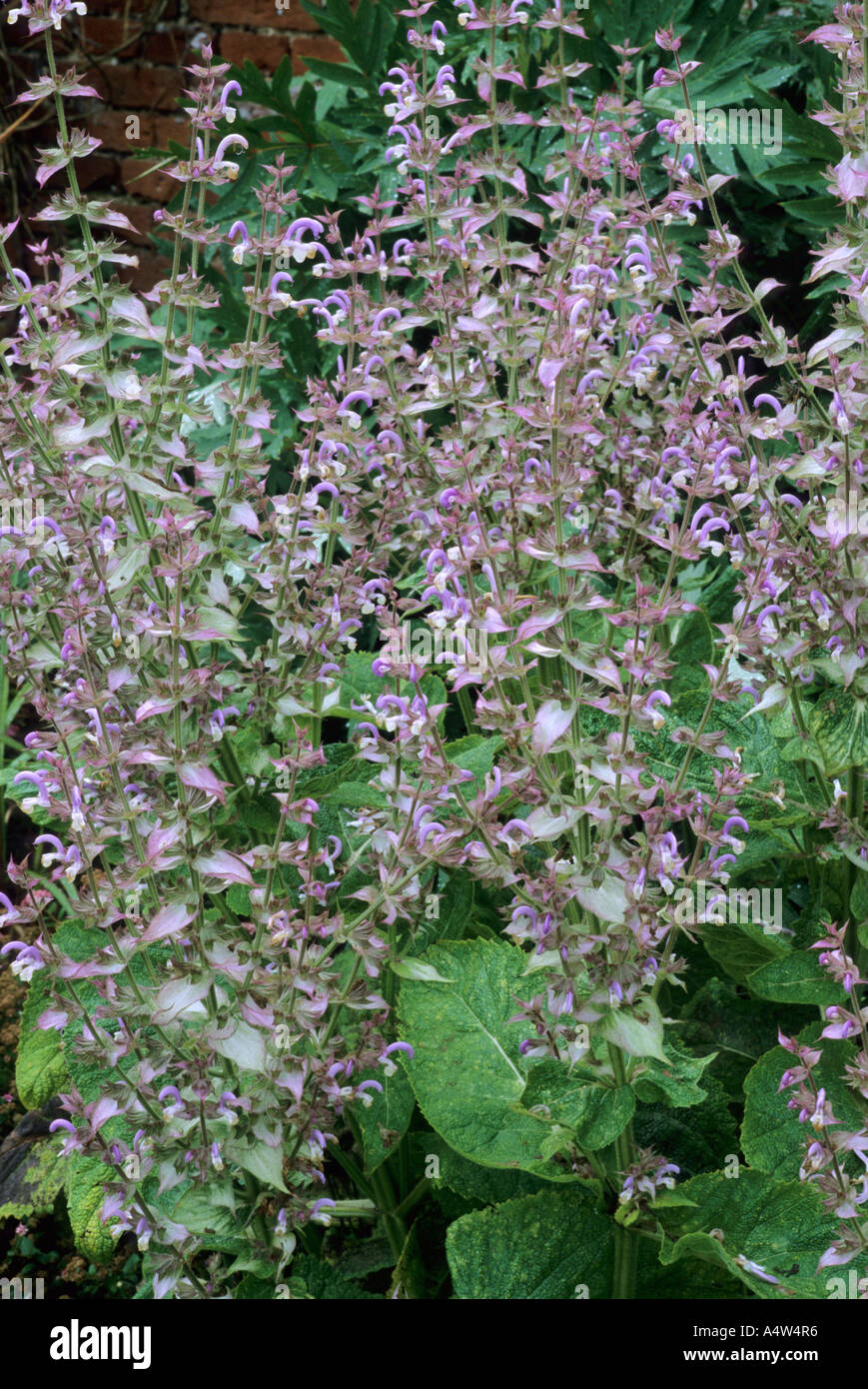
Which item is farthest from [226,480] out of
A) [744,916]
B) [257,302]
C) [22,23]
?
[22,23]

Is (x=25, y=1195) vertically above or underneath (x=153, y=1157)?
underneath

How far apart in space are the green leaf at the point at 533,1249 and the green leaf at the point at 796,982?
312mm

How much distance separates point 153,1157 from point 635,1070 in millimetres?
498

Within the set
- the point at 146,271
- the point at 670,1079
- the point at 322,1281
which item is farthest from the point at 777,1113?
the point at 146,271

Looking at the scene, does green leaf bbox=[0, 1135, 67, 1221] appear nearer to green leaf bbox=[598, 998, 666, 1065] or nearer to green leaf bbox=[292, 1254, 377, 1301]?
green leaf bbox=[292, 1254, 377, 1301]

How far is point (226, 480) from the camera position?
1.49m

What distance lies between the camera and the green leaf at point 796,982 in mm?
1468

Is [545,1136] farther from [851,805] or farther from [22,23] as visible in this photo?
[22,23]

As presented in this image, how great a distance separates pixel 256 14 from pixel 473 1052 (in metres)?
3.16

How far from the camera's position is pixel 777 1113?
1497mm

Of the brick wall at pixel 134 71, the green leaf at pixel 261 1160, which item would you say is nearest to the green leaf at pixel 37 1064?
the green leaf at pixel 261 1160

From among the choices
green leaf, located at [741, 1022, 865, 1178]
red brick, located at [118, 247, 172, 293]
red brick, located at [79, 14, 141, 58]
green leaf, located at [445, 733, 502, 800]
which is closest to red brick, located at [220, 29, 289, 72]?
red brick, located at [79, 14, 141, 58]

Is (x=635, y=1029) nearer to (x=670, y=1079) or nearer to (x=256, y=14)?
(x=670, y=1079)

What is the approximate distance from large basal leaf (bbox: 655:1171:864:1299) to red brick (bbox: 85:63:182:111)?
350 centimetres
